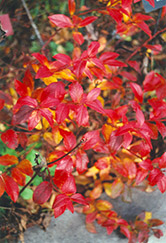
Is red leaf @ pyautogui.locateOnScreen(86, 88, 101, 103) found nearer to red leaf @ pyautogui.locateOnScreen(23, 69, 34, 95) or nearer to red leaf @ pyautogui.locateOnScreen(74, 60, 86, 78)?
red leaf @ pyautogui.locateOnScreen(74, 60, 86, 78)

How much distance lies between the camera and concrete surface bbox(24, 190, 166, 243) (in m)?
1.12

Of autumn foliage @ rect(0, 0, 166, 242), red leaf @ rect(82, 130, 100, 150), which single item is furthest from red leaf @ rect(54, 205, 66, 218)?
red leaf @ rect(82, 130, 100, 150)

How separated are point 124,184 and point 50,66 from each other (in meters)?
0.72

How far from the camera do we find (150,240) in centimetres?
114

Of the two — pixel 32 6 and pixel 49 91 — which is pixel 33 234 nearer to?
pixel 49 91

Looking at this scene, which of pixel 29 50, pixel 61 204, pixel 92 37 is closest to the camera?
pixel 61 204

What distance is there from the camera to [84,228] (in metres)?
1.17

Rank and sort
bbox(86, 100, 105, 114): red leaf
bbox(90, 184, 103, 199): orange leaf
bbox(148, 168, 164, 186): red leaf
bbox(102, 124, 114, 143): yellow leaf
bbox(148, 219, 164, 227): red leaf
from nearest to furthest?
bbox(86, 100, 105, 114): red leaf
bbox(148, 168, 164, 186): red leaf
bbox(102, 124, 114, 143): yellow leaf
bbox(148, 219, 164, 227): red leaf
bbox(90, 184, 103, 199): orange leaf

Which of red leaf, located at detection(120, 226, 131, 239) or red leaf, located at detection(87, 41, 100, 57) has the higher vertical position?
red leaf, located at detection(87, 41, 100, 57)

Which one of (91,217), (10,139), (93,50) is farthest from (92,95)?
(91,217)

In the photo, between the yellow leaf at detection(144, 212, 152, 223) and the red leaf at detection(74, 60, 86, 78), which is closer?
the red leaf at detection(74, 60, 86, 78)

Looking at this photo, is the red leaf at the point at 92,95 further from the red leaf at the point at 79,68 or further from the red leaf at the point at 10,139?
the red leaf at the point at 10,139

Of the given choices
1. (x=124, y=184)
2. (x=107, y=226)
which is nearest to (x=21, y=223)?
(x=107, y=226)

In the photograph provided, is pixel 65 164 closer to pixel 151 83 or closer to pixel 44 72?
pixel 44 72
